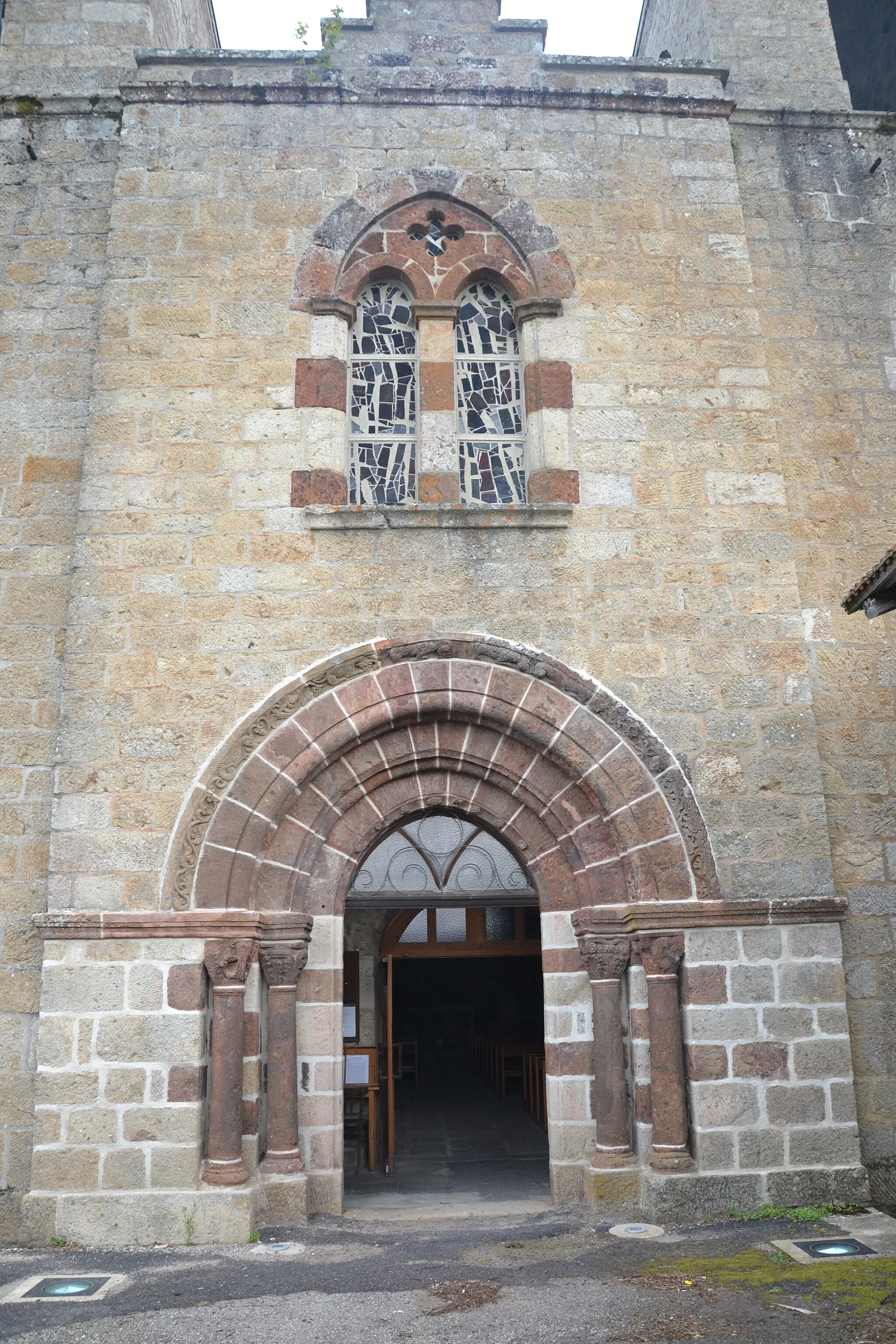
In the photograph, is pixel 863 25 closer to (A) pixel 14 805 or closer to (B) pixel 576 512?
(B) pixel 576 512

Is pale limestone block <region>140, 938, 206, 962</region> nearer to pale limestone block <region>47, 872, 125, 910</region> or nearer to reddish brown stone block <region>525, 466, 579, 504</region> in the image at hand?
pale limestone block <region>47, 872, 125, 910</region>

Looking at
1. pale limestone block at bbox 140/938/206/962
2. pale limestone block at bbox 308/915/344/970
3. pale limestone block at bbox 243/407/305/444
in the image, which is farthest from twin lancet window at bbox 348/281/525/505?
pale limestone block at bbox 140/938/206/962

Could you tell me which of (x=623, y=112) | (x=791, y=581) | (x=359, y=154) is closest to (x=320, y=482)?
(x=359, y=154)

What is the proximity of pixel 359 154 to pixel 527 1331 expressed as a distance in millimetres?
6428

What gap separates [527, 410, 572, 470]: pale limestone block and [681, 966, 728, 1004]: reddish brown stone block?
2.91m

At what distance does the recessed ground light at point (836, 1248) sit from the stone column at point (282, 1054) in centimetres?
246

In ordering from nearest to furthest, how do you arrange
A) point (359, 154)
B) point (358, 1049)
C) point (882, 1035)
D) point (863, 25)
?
1. point (882, 1035)
2. point (359, 154)
3. point (358, 1049)
4. point (863, 25)

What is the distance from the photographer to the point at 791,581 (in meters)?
6.34

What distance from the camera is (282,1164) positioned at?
18.2ft

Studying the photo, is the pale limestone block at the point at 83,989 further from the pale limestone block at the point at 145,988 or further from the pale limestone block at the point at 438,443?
the pale limestone block at the point at 438,443

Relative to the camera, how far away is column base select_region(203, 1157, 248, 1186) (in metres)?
5.32

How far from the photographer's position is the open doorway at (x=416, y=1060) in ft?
22.0

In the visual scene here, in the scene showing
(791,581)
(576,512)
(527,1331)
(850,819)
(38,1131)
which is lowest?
(527,1331)

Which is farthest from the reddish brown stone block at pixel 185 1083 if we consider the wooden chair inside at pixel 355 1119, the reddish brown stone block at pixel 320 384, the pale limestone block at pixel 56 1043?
the reddish brown stone block at pixel 320 384
